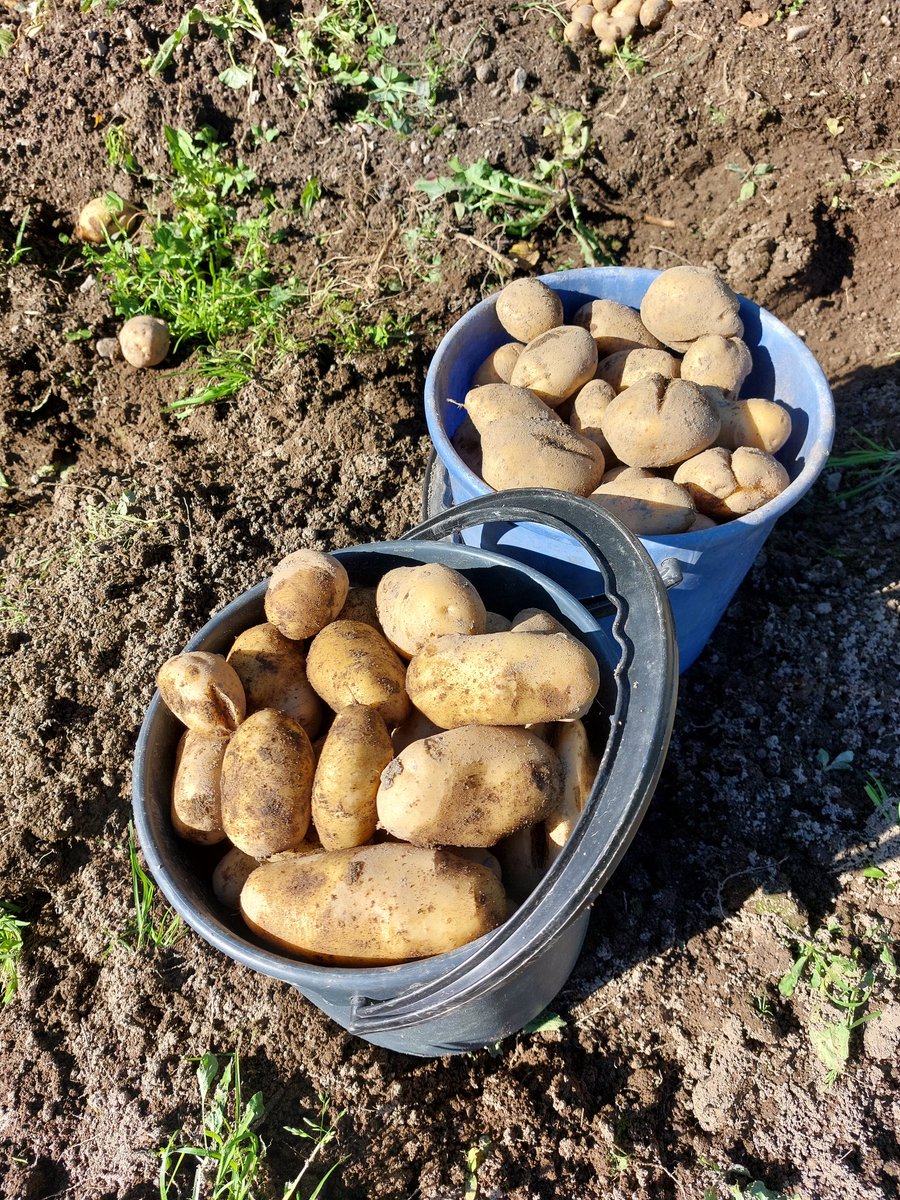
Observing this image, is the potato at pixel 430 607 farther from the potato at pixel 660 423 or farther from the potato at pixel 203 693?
the potato at pixel 660 423

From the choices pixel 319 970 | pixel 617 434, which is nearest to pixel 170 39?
pixel 617 434

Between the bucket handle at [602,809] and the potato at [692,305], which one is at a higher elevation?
the potato at [692,305]

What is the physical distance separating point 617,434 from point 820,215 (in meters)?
1.84

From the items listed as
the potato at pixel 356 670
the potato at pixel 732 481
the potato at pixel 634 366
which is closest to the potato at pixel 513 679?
the potato at pixel 356 670

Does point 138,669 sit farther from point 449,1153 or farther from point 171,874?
point 449,1153

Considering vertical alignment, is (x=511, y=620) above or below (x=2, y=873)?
above

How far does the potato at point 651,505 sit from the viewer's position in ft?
6.16

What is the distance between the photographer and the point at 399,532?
8.92 ft

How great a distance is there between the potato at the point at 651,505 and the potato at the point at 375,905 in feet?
3.00

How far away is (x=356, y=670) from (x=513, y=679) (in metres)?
0.33

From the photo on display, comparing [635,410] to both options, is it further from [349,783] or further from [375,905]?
[375,905]

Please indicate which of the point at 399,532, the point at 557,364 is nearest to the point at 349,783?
the point at 557,364

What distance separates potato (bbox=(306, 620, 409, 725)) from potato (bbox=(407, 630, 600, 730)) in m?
0.13

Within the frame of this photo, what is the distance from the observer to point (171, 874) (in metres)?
1.42
